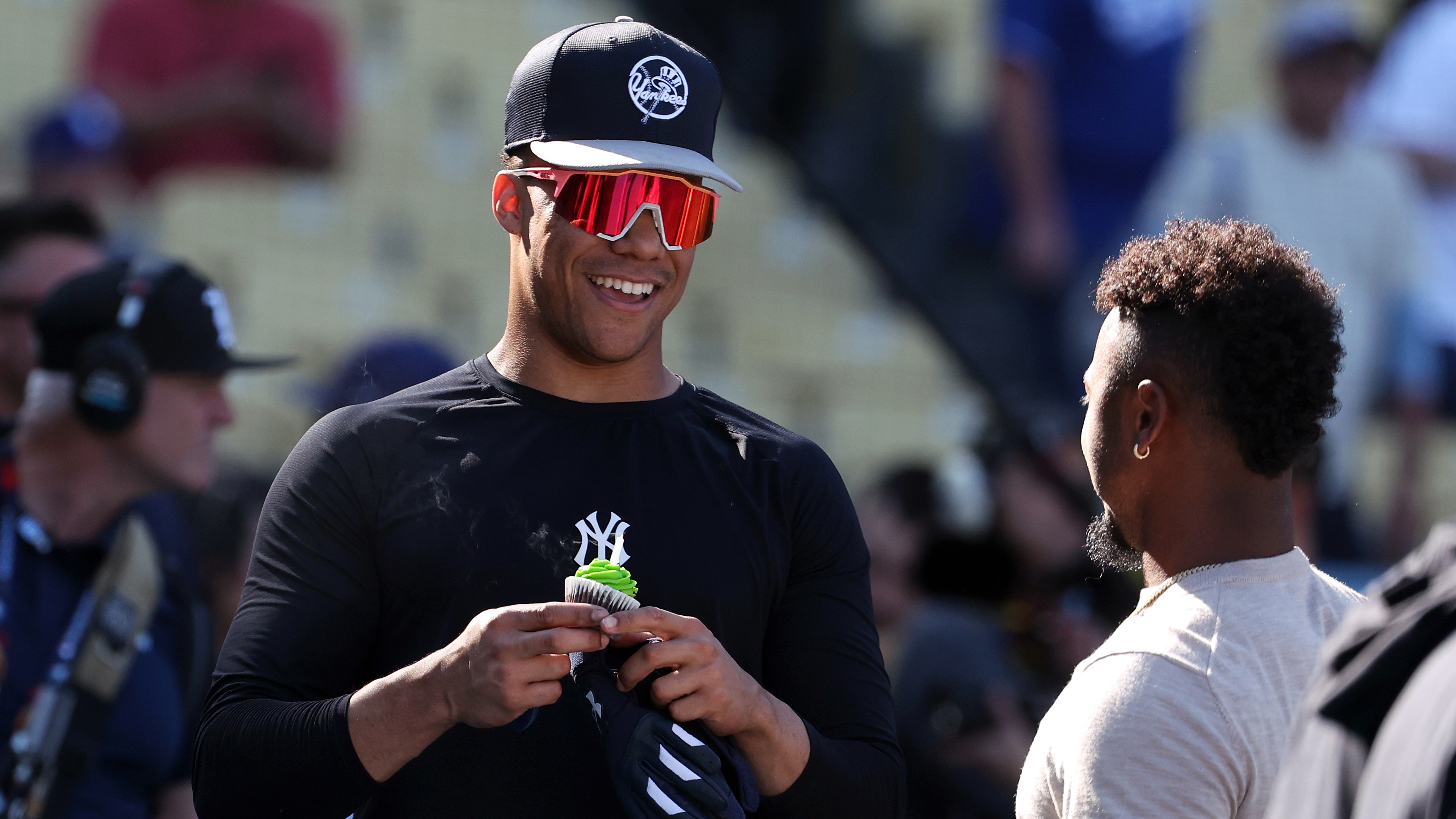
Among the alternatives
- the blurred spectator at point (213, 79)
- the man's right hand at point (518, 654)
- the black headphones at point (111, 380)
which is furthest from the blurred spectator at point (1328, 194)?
the man's right hand at point (518, 654)

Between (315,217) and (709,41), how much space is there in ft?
6.62

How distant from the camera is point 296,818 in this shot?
1717 mm

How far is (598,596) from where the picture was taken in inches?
63.6

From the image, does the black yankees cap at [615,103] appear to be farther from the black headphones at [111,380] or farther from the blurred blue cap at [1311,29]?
the blurred blue cap at [1311,29]

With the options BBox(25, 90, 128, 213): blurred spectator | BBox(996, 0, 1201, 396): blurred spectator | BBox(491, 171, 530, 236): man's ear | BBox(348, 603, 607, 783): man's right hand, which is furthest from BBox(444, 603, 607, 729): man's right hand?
BBox(996, 0, 1201, 396): blurred spectator

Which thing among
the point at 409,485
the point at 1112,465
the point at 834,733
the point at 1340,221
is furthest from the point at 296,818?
the point at 1340,221

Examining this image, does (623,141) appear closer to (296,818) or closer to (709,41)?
(296,818)

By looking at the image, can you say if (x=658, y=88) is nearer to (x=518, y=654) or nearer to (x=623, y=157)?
(x=623, y=157)

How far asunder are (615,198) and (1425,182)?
7009mm

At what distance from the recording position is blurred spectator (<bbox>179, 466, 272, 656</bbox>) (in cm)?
439

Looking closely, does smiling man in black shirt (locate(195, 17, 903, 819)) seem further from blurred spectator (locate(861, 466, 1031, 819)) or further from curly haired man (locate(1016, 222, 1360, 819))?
blurred spectator (locate(861, 466, 1031, 819))

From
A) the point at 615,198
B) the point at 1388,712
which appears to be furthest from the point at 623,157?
the point at 1388,712

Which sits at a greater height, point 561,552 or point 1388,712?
point 1388,712

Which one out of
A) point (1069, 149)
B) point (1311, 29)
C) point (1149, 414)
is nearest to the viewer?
point (1149, 414)
